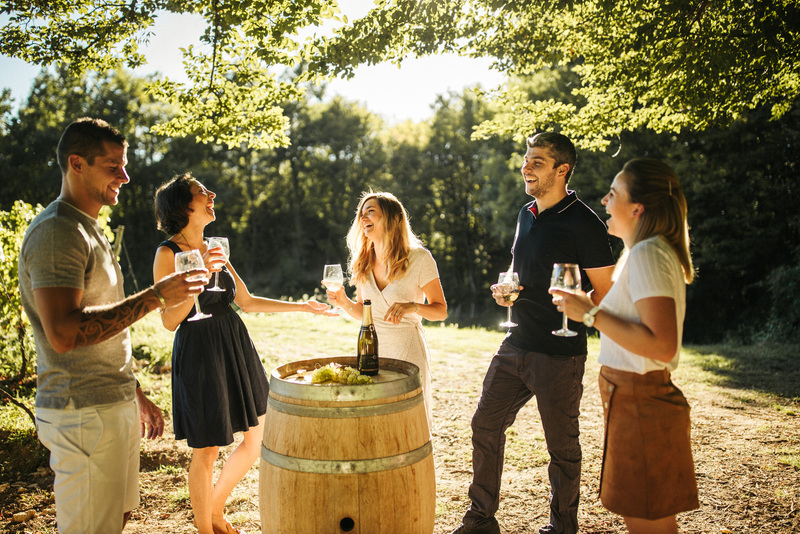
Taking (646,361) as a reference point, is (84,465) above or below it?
below

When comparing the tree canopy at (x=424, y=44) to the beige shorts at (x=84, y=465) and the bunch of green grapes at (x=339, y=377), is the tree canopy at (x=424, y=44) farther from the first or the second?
the beige shorts at (x=84, y=465)

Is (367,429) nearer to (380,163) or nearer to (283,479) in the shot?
(283,479)

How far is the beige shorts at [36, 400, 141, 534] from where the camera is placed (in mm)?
2357

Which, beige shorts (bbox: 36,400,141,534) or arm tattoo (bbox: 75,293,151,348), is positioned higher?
arm tattoo (bbox: 75,293,151,348)

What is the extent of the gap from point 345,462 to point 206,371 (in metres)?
1.32

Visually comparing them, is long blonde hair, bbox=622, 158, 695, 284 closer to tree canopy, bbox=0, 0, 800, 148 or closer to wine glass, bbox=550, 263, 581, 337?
wine glass, bbox=550, 263, 581, 337

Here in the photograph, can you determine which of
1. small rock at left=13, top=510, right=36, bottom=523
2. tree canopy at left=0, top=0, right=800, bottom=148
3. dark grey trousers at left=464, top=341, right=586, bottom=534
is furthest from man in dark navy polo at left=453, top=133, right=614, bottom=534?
small rock at left=13, top=510, right=36, bottom=523

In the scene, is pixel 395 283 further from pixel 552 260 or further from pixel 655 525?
pixel 655 525

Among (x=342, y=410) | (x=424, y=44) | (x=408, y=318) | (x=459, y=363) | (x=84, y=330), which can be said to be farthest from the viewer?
(x=459, y=363)

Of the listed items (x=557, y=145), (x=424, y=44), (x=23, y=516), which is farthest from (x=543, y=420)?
(x=424, y=44)

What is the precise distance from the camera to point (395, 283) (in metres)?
3.93

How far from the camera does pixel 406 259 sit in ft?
13.0

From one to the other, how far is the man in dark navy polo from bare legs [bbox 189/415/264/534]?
5.00 feet

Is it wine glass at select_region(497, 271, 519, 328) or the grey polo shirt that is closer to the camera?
the grey polo shirt
